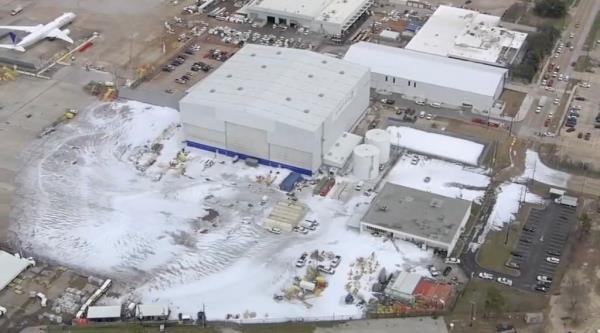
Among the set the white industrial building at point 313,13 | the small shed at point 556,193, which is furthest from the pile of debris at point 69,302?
the white industrial building at point 313,13

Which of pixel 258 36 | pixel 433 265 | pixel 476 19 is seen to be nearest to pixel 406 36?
pixel 476 19

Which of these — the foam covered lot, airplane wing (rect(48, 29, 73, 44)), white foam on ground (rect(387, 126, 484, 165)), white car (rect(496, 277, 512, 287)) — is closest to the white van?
airplane wing (rect(48, 29, 73, 44))

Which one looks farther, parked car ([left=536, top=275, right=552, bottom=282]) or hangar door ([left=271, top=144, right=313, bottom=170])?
hangar door ([left=271, top=144, right=313, bottom=170])

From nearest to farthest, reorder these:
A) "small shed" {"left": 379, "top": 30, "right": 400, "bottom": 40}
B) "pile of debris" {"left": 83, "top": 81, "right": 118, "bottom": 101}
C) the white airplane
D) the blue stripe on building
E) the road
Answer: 1. the blue stripe on building
2. the road
3. "pile of debris" {"left": 83, "top": 81, "right": 118, "bottom": 101}
4. the white airplane
5. "small shed" {"left": 379, "top": 30, "right": 400, "bottom": 40}

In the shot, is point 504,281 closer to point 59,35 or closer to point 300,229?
point 300,229

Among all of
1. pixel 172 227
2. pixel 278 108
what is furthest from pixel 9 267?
pixel 278 108

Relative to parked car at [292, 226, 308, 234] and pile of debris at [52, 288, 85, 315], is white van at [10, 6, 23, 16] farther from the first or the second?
parked car at [292, 226, 308, 234]
